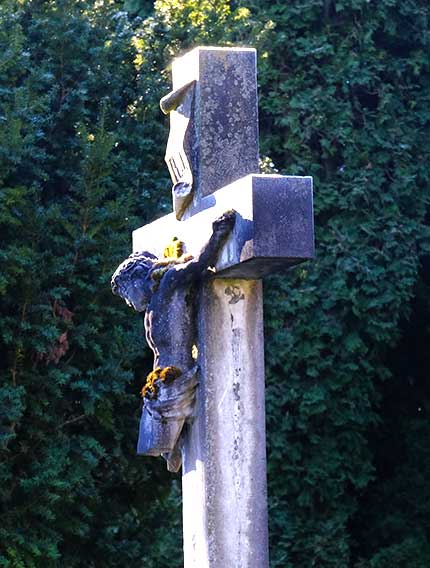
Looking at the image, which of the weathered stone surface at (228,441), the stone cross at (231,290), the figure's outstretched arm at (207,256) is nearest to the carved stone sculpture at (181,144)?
the stone cross at (231,290)

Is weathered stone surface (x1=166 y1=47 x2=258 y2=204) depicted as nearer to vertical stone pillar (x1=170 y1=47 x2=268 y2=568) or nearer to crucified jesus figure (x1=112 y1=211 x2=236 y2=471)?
vertical stone pillar (x1=170 y1=47 x2=268 y2=568)

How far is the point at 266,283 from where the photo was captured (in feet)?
36.6

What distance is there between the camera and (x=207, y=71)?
5480mm

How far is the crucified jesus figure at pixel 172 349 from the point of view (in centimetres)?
533

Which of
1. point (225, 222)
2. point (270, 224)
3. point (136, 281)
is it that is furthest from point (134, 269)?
point (270, 224)

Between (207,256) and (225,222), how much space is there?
6.2 inches

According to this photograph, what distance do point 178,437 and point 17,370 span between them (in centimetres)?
452

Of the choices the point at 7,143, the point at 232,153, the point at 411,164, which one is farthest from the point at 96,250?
the point at 411,164

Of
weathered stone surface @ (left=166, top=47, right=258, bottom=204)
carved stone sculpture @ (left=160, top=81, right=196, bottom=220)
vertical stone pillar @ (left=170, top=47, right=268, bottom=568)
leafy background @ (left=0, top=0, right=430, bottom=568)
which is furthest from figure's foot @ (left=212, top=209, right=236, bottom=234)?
leafy background @ (left=0, top=0, right=430, bottom=568)

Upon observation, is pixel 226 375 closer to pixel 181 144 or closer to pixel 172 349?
pixel 172 349

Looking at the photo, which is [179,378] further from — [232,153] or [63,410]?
[63,410]

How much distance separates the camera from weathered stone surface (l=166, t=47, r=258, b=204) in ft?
17.9

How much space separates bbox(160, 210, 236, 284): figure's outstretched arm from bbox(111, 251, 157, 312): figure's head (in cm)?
15

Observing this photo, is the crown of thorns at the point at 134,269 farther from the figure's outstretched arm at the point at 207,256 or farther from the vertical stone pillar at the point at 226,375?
the vertical stone pillar at the point at 226,375
